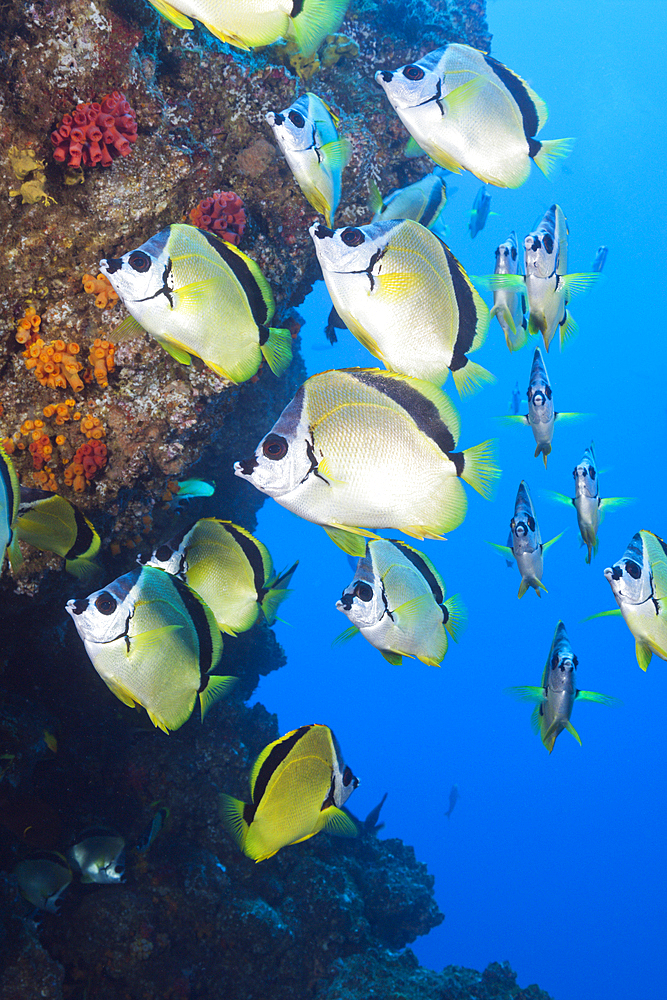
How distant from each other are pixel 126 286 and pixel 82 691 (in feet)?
13.8

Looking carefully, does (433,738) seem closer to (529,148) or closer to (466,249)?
(466,249)

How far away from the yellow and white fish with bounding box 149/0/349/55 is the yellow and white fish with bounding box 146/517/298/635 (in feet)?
6.45

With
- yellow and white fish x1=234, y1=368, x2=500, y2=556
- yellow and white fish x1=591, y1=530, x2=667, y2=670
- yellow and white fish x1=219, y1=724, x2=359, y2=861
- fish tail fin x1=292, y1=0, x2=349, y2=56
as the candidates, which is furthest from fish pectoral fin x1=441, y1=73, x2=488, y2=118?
yellow and white fish x1=219, y1=724, x2=359, y2=861

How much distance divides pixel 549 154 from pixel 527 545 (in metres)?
2.08

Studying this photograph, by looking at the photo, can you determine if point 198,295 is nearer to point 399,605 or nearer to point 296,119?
point 296,119

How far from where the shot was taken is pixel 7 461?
174 cm

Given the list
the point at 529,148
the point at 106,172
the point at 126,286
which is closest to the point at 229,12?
the point at 126,286

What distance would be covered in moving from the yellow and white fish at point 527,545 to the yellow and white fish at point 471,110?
5.77 feet

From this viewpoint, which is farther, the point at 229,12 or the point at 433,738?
the point at 433,738

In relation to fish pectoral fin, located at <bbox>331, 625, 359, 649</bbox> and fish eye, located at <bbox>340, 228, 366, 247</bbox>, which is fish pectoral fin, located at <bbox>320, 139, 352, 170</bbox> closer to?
fish eye, located at <bbox>340, 228, 366, 247</bbox>

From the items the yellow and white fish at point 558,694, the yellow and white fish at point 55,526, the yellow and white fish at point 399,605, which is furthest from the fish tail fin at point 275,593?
the yellow and white fish at point 558,694

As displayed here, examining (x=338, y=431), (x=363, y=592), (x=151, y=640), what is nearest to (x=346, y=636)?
(x=363, y=592)

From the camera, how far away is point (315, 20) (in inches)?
75.9

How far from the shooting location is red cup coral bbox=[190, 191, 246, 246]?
3898mm
